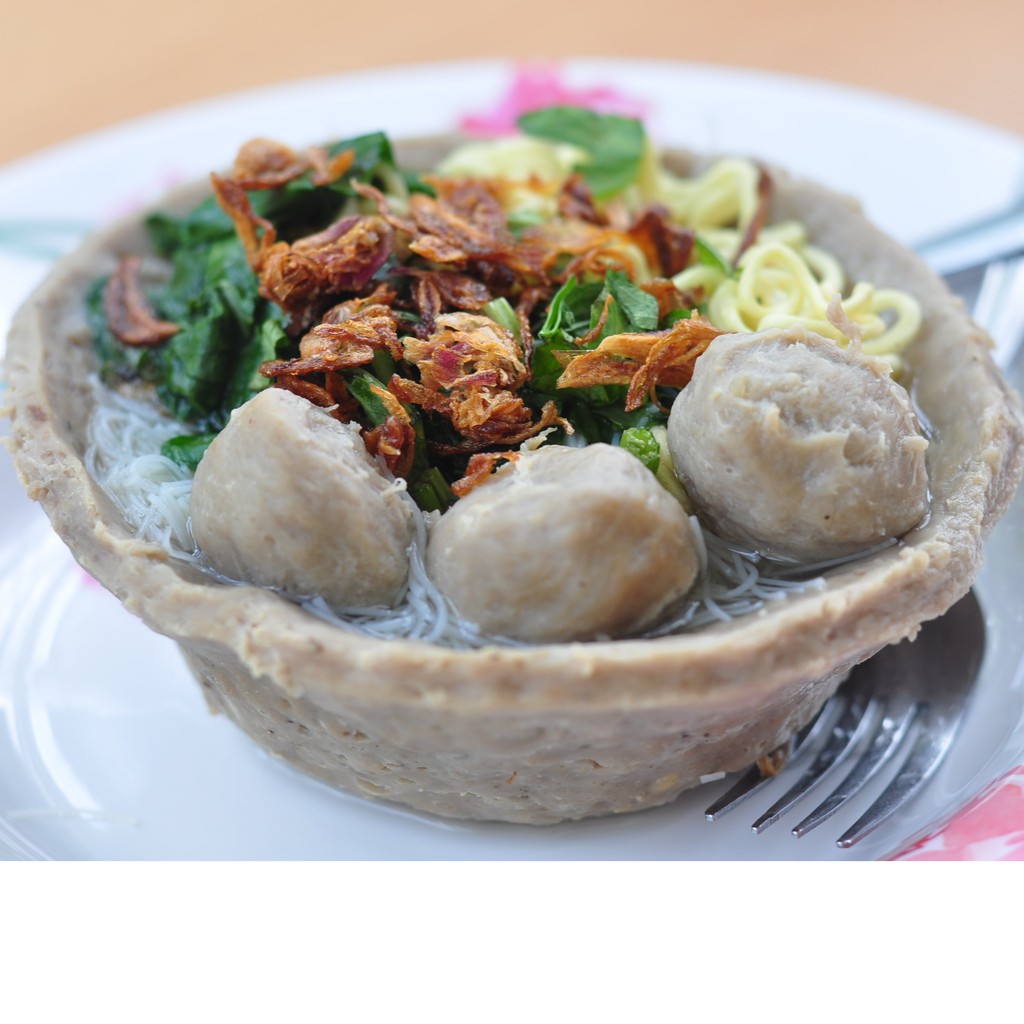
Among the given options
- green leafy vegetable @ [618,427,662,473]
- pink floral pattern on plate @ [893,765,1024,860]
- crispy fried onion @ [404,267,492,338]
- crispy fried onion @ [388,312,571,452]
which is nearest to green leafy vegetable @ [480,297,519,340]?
crispy fried onion @ [404,267,492,338]

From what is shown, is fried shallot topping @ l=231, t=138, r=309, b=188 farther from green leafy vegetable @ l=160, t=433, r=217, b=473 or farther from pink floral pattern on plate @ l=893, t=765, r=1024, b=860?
pink floral pattern on plate @ l=893, t=765, r=1024, b=860

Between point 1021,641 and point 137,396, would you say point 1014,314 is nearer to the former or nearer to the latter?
point 1021,641

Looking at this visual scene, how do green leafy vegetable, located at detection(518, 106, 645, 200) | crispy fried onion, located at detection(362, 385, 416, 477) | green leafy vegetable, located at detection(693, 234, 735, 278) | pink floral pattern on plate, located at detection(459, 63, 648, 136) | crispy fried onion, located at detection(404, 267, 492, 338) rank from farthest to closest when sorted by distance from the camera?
pink floral pattern on plate, located at detection(459, 63, 648, 136) < green leafy vegetable, located at detection(518, 106, 645, 200) < green leafy vegetable, located at detection(693, 234, 735, 278) < crispy fried onion, located at detection(404, 267, 492, 338) < crispy fried onion, located at detection(362, 385, 416, 477)

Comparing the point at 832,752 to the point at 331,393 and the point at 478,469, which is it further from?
the point at 331,393

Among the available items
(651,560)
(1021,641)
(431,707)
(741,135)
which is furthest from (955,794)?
(741,135)

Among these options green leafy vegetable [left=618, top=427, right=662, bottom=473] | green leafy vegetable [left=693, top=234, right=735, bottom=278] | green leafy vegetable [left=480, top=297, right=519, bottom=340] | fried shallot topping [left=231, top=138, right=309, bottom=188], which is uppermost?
fried shallot topping [left=231, top=138, right=309, bottom=188]

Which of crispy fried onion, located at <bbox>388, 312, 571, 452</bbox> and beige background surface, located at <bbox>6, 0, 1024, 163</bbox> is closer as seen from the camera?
crispy fried onion, located at <bbox>388, 312, 571, 452</bbox>
